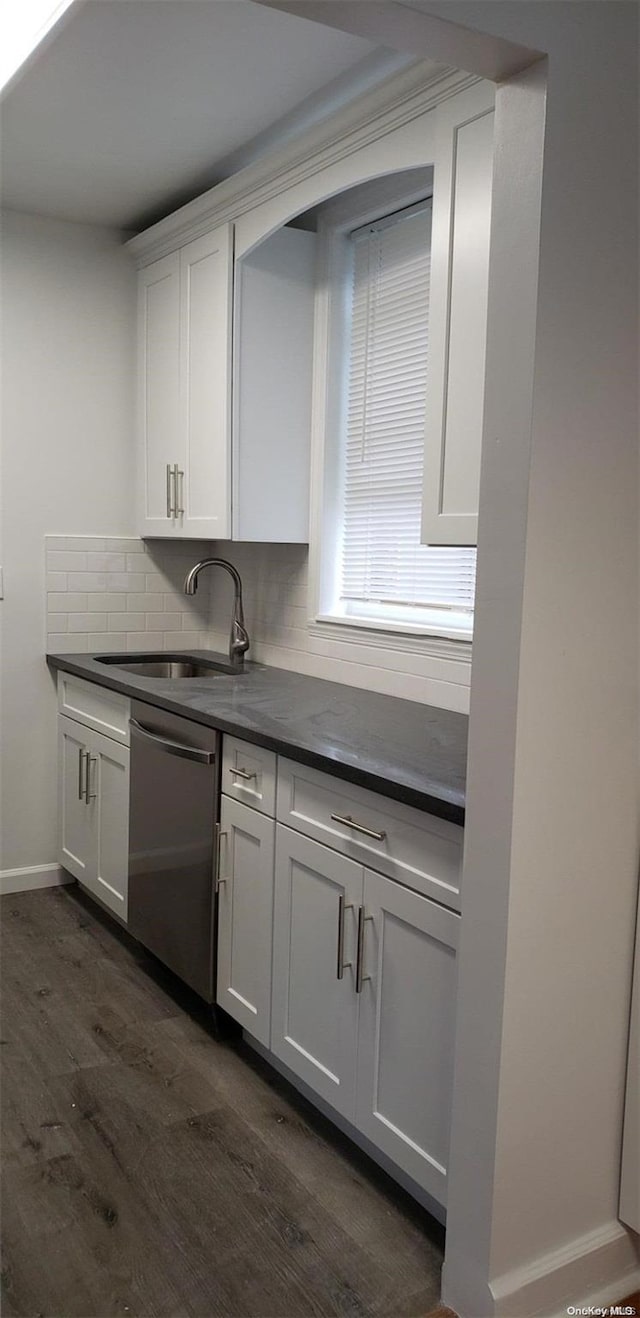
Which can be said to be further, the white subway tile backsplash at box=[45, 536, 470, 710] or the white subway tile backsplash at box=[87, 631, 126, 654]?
the white subway tile backsplash at box=[87, 631, 126, 654]

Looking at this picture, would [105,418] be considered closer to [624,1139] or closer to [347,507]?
[347,507]

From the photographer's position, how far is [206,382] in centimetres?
335

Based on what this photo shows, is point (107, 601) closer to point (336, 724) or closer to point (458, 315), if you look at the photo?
point (336, 724)

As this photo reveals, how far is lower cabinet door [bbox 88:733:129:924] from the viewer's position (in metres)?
3.30

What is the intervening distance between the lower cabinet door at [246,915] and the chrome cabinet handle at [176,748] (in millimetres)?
128

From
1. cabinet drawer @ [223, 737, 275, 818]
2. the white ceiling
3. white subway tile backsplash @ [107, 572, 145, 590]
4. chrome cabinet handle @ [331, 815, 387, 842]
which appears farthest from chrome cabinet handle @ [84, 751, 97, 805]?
the white ceiling

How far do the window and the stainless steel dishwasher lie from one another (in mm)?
685

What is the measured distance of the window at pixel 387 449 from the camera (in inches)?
112

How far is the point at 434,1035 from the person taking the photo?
1892 mm

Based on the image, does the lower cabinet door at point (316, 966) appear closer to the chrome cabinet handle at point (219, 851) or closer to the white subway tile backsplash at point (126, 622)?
the chrome cabinet handle at point (219, 851)

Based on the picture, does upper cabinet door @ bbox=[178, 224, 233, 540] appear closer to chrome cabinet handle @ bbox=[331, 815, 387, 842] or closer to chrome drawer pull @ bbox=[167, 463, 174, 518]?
chrome drawer pull @ bbox=[167, 463, 174, 518]

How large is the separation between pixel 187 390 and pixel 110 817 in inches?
58.3

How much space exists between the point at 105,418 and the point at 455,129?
2.06 meters

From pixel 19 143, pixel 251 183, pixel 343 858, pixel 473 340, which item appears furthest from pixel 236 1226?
pixel 19 143
